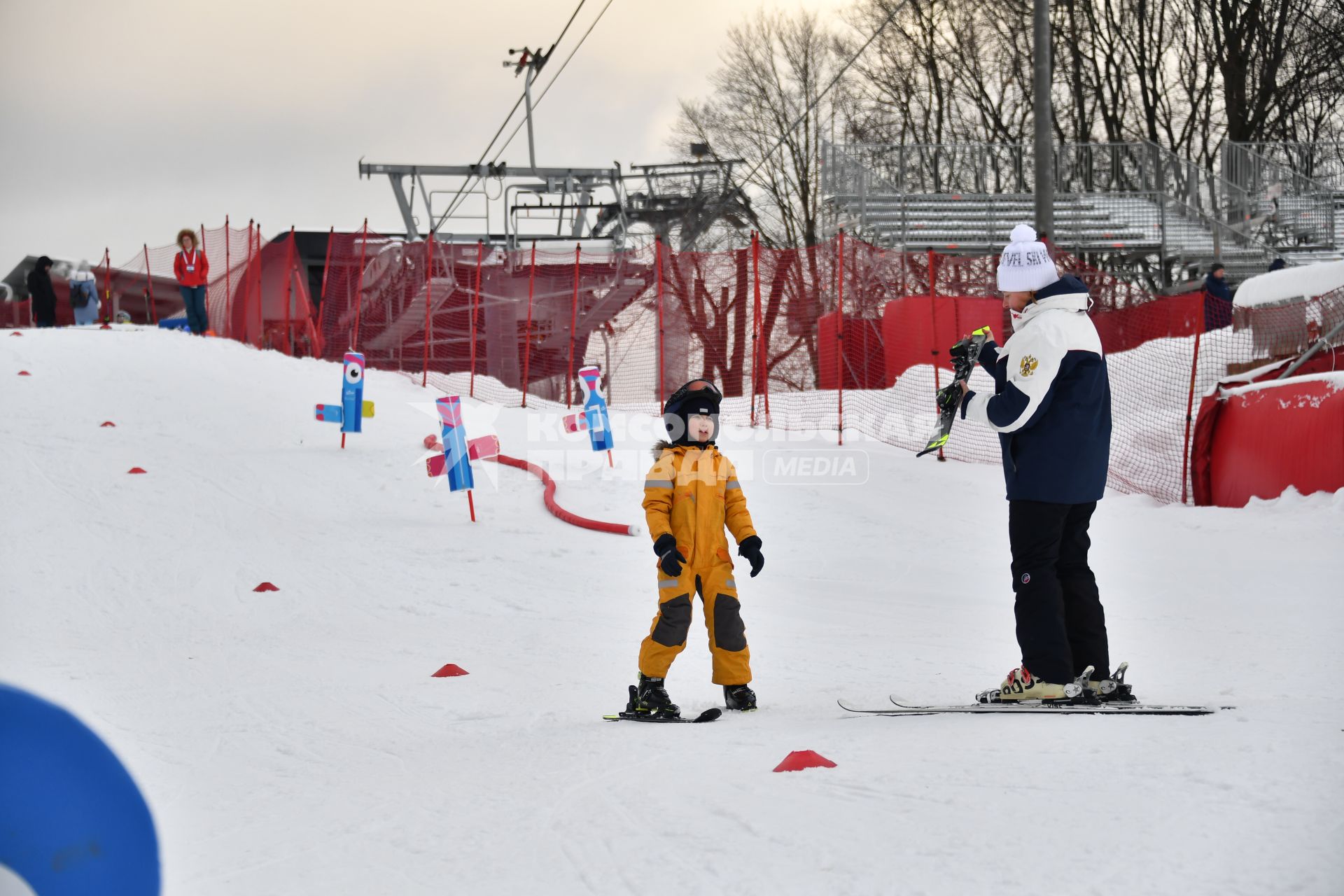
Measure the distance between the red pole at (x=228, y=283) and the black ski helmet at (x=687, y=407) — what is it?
18629mm

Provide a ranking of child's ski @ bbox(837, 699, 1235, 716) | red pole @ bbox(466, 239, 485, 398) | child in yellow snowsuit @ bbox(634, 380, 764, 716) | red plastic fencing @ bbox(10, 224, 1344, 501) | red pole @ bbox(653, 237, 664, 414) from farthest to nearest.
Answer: red pole @ bbox(466, 239, 485, 398) < red pole @ bbox(653, 237, 664, 414) < red plastic fencing @ bbox(10, 224, 1344, 501) < child in yellow snowsuit @ bbox(634, 380, 764, 716) < child's ski @ bbox(837, 699, 1235, 716)

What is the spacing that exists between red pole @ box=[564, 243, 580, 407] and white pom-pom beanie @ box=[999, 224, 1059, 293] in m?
13.2

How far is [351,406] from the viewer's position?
41.6ft

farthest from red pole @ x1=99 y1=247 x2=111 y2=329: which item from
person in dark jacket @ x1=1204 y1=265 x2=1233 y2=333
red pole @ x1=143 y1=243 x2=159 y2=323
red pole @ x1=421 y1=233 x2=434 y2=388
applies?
person in dark jacket @ x1=1204 y1=265 x2=1233 y2=333

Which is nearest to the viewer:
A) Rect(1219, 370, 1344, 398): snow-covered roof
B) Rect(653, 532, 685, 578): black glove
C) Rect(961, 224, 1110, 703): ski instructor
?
Rect(961, 224, 1110, 703): ski instructor

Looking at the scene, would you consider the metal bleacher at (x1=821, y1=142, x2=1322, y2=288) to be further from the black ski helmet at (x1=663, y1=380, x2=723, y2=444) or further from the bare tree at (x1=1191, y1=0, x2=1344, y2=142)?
the black ski helmet at (x1=663, y1=380, x2=723, y2=444)

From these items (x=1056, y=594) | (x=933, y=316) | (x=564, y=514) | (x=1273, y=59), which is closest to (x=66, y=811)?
(x=1056, y=594)

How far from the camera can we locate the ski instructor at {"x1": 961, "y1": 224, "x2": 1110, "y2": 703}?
15.5 feet

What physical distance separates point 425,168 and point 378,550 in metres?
18.0

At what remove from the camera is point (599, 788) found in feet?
12.9

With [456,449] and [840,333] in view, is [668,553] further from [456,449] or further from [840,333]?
[840,333]

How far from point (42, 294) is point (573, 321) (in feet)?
36.8

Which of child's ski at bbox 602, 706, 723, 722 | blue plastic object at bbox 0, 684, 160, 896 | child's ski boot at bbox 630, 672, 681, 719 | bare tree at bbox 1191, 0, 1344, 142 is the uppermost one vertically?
bare tree at bbox 1191, 0, 1344, 142

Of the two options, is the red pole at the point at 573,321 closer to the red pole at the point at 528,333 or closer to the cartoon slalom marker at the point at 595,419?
the red pole at the point at 528,333
